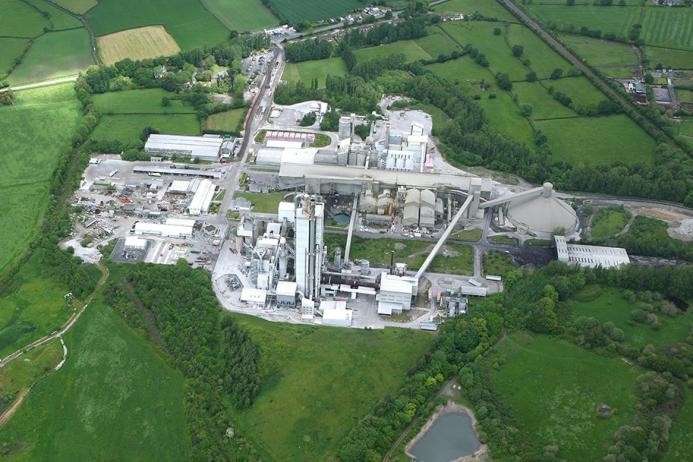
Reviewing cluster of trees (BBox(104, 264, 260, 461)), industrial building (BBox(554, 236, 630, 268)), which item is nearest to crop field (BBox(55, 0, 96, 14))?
cluster of trees (BBox(104, 264, 260, 461))

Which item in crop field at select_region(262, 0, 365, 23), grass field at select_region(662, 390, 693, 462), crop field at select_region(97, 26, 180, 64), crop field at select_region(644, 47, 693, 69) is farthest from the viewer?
crop field at select_region(262, 0, 365, 23)

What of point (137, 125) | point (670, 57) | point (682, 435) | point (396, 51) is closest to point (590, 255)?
point (682, 435)

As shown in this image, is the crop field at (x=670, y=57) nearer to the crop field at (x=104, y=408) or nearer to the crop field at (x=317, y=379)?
the crop field at (x=317, y=379)

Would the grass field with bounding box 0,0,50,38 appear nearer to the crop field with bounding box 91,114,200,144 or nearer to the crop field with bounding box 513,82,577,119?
the crop field with bounding box 91,114,200,144

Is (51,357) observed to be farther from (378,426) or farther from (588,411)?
(588,411)

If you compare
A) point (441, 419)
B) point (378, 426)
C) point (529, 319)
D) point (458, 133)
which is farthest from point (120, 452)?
point (458, 133)
